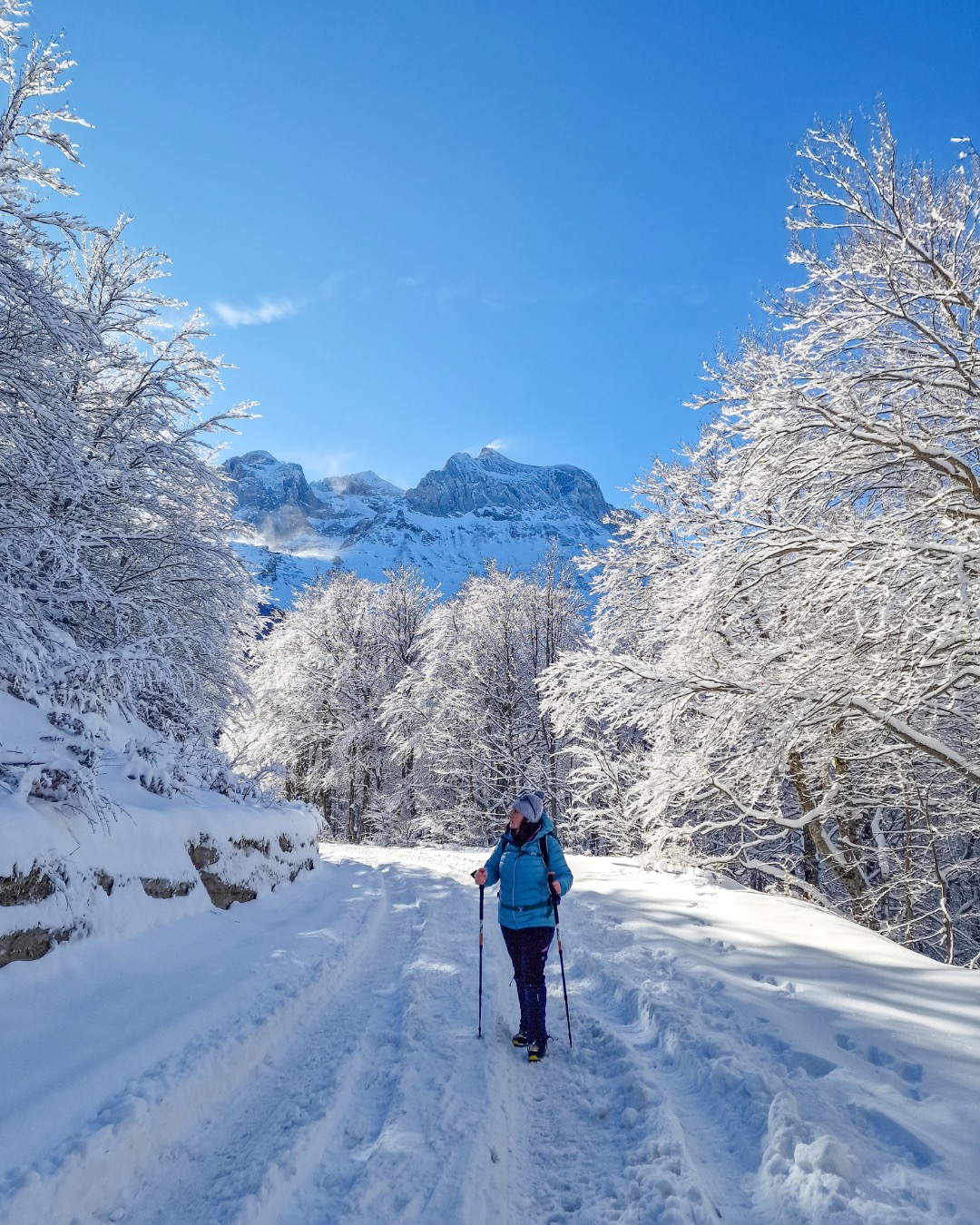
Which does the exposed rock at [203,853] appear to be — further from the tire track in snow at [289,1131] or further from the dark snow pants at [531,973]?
the dark snow pants at [531,973]

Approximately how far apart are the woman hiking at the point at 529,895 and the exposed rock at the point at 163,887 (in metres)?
2.96

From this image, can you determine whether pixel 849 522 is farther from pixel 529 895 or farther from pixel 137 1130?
pixel 137 1130

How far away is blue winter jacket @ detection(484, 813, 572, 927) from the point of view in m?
4.48

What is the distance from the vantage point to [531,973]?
432 cm

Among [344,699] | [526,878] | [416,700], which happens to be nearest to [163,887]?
[526,878]

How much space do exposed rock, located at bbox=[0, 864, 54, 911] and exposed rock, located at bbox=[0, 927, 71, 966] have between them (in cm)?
19

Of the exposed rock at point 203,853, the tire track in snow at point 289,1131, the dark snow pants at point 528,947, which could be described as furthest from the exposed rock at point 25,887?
the dark snow pants at point 528,947

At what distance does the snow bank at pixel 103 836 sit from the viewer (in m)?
4.02

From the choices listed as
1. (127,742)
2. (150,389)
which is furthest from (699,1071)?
(150,389)

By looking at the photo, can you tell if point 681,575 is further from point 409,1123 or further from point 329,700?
point 329,700

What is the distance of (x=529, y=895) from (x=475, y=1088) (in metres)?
1.25

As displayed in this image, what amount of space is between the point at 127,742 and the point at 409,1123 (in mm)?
5129

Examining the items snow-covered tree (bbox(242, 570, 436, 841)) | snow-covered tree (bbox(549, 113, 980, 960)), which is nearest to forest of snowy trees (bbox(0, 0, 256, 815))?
snow-covered tree (bbox(549, 113, 980, 960))

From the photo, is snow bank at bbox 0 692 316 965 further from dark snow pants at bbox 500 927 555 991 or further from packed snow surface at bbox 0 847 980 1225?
dark snow pants at bbox 500 927 555 991
